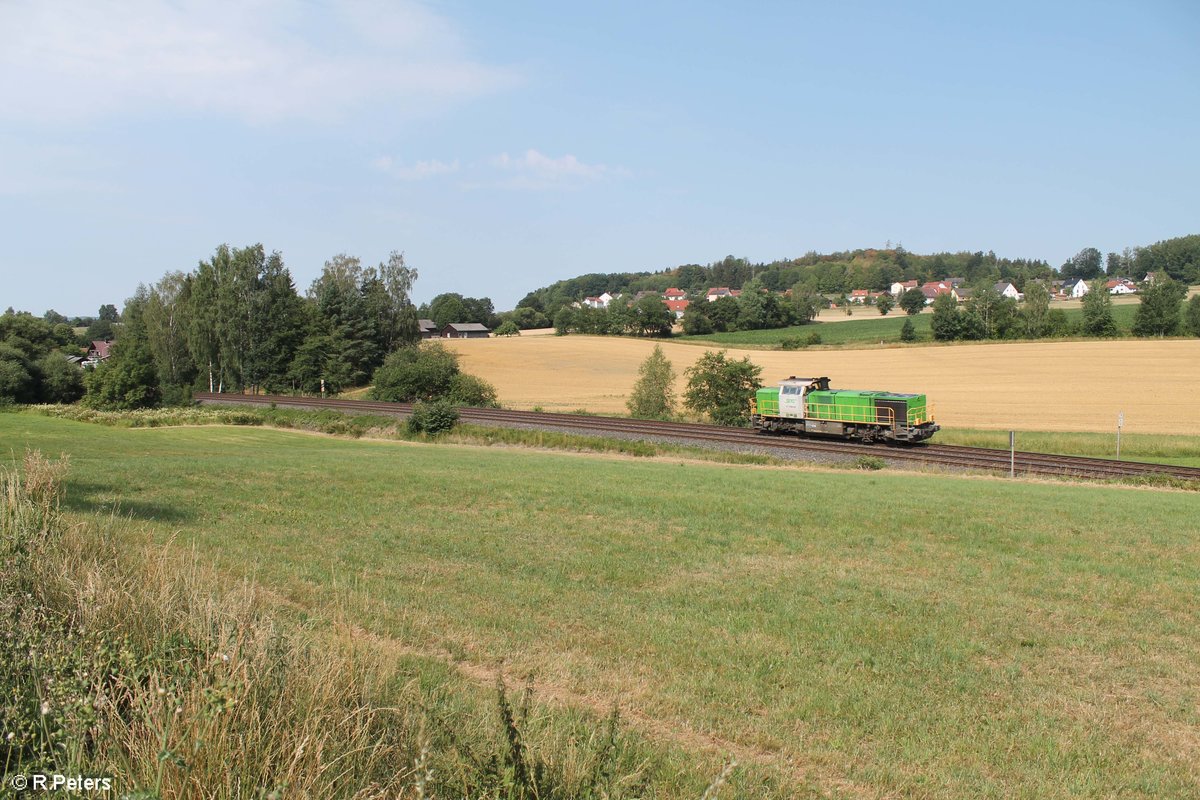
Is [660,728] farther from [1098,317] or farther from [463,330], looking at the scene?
[463,330]

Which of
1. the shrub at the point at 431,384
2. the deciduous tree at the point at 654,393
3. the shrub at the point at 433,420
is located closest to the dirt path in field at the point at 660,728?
the shrub at the point at 433,420

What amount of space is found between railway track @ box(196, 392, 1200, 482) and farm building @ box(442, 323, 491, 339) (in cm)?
9046

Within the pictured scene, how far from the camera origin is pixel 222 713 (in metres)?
4.05

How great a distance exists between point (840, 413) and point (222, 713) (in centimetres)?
3846

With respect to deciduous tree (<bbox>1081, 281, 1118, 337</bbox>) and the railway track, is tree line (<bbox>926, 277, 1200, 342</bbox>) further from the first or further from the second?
the railway track

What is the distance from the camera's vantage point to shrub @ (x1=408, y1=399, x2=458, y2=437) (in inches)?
1740

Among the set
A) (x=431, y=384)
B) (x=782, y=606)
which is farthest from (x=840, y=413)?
(x=431, y=384)

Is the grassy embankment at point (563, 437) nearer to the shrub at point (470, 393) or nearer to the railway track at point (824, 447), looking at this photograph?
the railway track at point (824, 447)

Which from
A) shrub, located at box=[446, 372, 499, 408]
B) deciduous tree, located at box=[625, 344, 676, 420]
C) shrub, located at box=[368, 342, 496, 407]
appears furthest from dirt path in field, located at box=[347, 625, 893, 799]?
shrub, located at box=[368, 342, 496, 407]

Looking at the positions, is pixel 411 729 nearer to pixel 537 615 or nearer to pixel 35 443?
pixel 537 615

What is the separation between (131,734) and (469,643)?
15.8 feet

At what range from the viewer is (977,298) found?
110125 millimetres

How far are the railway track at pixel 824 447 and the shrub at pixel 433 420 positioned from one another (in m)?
2.81

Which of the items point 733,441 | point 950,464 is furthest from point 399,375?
point 950,464
